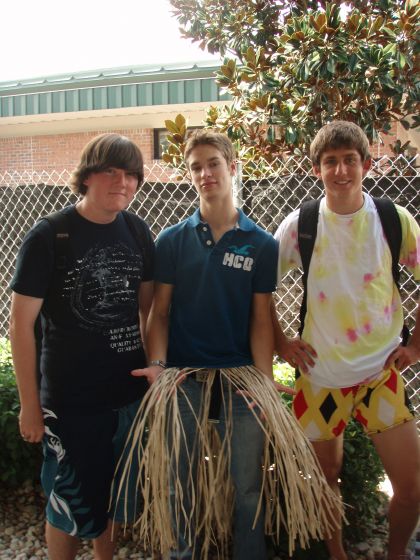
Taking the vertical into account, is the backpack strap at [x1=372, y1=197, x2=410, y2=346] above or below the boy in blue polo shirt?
above

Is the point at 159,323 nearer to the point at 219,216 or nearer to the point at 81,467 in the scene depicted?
the point at 219,216

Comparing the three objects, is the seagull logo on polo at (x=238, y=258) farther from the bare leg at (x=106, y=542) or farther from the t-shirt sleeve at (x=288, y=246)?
the bare leg at (x=106, y=542)

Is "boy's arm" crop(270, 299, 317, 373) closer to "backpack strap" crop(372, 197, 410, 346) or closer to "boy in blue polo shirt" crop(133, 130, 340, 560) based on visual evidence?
"boy in blue polo shirt" crop(133, 130, 340, 560)

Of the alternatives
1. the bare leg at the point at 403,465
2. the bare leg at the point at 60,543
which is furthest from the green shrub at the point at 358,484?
the bare leg at the point at 60,543

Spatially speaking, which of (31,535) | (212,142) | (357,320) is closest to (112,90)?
(212,142)

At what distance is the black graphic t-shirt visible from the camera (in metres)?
2.13

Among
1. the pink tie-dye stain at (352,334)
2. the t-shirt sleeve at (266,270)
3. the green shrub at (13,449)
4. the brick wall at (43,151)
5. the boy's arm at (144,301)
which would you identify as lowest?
the green shrub at (13,449)

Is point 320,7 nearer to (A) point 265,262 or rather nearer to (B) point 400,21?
(B) point 400,21

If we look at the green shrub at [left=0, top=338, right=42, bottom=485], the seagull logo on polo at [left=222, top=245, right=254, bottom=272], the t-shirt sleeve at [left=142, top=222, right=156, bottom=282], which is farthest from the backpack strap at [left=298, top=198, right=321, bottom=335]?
the green shrub at [left=0, top=338, right=42, bottom=485]

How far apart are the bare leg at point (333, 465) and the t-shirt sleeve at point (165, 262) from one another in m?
0.96

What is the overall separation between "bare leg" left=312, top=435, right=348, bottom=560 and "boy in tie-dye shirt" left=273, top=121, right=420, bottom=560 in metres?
0.10

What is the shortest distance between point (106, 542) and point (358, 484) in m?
1.19

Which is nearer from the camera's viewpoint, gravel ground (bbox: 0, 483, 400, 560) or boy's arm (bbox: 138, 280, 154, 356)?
A: boy's arm (bbox: 138, 280, 154, 356)

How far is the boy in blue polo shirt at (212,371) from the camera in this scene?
85.7 inches
